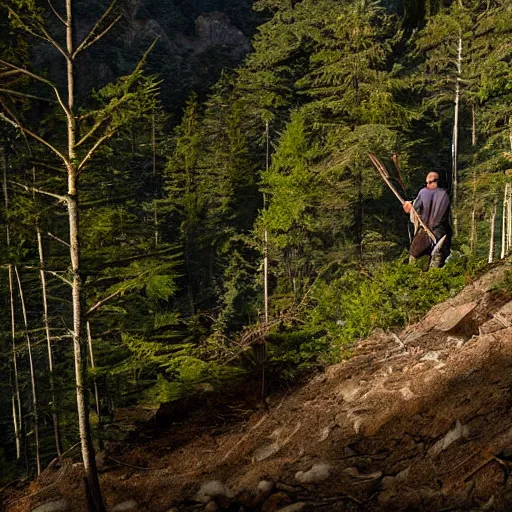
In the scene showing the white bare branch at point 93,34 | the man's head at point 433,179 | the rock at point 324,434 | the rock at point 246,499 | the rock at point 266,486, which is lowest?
the rock at point 246,499

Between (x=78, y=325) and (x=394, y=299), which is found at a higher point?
(x=78, y=325)

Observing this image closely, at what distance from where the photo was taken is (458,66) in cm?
2480

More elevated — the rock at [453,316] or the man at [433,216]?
the man at [433,216]

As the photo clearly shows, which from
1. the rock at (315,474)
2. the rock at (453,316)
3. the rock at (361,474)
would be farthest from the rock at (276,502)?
the rock at (453,316)

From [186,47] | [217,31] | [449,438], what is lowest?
[449,438]

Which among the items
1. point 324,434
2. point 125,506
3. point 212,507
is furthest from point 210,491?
point 324,434

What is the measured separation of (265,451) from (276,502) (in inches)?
50.3

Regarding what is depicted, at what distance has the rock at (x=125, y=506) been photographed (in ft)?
22.3

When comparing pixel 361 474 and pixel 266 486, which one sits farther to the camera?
pixel 266 486

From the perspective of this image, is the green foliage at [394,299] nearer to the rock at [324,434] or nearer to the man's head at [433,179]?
the man's head at [433,179]

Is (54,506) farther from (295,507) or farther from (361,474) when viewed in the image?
(361,474)

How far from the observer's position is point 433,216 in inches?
371

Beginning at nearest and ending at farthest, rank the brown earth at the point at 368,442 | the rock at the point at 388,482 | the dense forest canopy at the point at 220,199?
the brown earth at the point at 368,442 < the rock at the point at 388,482 < the dense forest canopy at the point at 220,199

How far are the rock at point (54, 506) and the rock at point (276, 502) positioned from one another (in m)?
3.59
